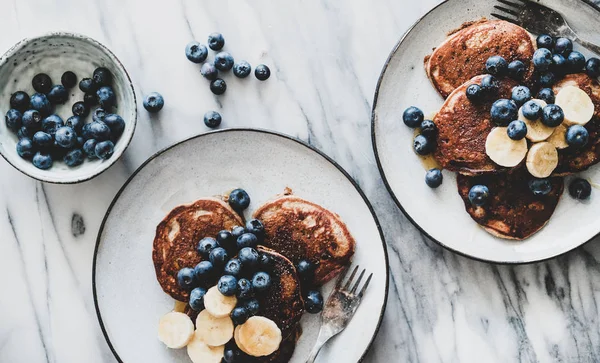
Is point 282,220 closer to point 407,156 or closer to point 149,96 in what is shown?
point 407,156

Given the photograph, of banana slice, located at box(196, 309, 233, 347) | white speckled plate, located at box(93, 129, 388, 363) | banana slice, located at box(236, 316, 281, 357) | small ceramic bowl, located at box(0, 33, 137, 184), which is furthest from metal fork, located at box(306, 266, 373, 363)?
small ceramic bowl, located at box(0, 33, 137, 184)

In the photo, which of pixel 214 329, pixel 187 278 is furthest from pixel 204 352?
pixel 187 278

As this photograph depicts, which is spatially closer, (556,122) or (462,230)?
(556,122)

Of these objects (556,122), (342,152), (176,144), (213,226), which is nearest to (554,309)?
(556,122)

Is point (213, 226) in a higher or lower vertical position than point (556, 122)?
lower

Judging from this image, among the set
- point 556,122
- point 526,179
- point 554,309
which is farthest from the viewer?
point 554,309

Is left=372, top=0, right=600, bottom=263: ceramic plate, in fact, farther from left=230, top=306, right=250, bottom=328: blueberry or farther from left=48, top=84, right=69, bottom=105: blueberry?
left=48, top=84, right=69, bottom=105: blueberry

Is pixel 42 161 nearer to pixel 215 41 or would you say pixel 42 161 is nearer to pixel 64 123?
pixel 64 123
